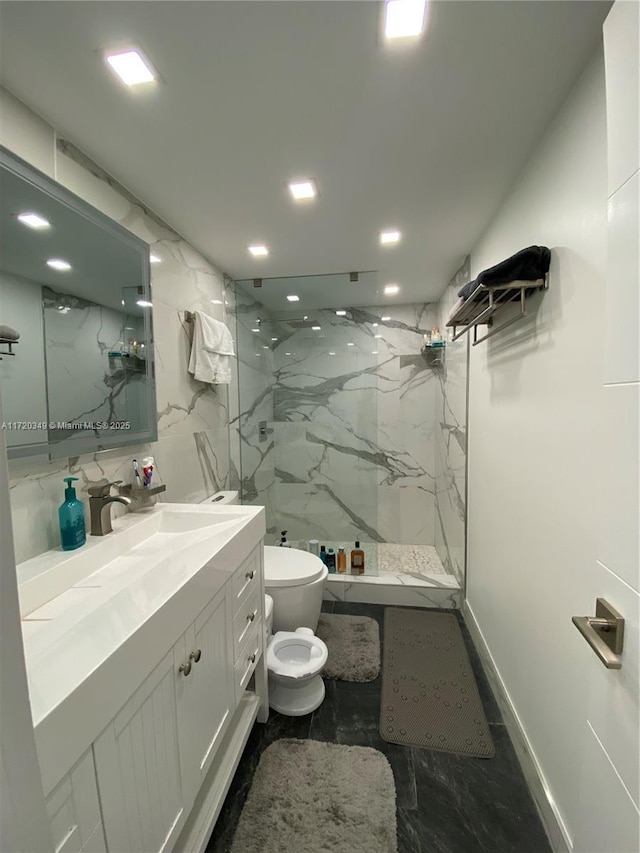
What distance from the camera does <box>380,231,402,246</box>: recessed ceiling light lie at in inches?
74.9

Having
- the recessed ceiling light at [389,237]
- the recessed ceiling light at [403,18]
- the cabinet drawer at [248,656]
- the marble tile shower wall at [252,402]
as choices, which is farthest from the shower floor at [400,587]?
the recessed ceiling light at [403,18]

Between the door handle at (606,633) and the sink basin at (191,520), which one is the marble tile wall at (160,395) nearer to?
the sink basin at (191,520)

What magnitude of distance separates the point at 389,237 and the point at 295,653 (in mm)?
2332

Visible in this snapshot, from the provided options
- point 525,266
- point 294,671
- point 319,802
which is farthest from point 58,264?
point 319,802

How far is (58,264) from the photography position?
3.78 ft

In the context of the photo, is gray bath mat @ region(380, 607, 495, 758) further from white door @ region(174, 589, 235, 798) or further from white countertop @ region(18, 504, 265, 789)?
white countertop @ region(18, 504, 265, 789)

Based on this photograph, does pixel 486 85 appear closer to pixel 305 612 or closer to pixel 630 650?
pixel 630 650

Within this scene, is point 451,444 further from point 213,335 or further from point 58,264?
point 58,264

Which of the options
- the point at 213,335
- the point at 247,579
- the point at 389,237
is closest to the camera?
the point at 247,579

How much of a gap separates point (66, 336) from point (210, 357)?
89cm

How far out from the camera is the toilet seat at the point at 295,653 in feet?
5.12

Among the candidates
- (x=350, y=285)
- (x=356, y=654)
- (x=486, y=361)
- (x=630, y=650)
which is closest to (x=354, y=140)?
(x=486, y=361)

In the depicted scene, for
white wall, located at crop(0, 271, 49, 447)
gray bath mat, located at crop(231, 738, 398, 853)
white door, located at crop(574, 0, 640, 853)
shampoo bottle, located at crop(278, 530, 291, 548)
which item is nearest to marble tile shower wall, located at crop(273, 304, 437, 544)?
shampoo bottle, located at crop(278, 530, 291, 548)

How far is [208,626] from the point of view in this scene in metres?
1.04
